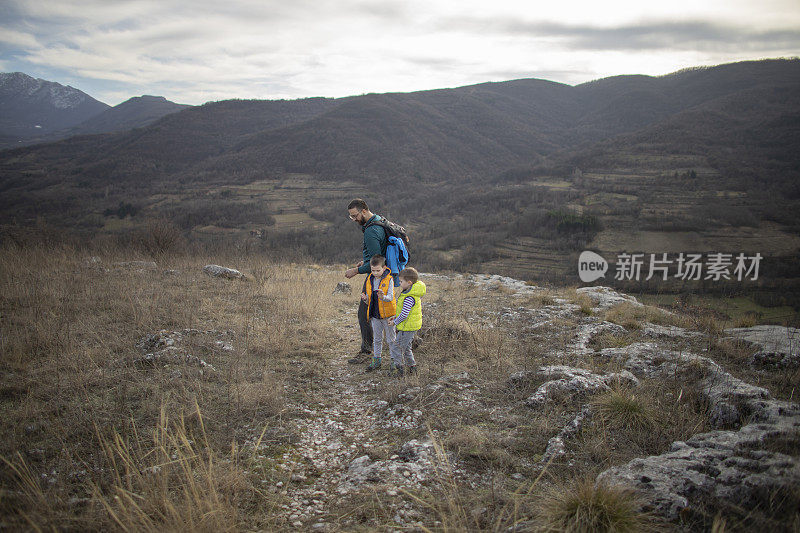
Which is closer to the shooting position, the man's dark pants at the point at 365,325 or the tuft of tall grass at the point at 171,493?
the tuft of tall grass at the point at 171,493

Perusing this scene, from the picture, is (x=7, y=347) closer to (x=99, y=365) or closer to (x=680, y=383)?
(x=99, y=365)

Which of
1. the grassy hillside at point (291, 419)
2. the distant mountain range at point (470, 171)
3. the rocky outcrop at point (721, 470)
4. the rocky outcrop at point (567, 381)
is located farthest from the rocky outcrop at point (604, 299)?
the distant mountain range at point (470, 171)

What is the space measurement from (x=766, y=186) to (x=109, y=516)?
291 ft

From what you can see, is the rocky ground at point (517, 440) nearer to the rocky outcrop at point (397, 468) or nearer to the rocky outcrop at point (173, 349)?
the rocky outcrop at point (397, 468)

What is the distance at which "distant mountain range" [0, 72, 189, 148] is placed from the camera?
5960 inches

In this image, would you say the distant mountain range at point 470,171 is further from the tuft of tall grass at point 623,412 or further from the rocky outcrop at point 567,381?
the tuft of tall grass at point 623,412

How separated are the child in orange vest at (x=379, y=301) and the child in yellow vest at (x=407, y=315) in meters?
0.12

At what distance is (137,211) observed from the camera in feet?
185

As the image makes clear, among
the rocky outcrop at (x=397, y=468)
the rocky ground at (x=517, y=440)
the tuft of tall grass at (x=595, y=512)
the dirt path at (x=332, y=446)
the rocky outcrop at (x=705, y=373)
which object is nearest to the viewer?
the tuft of tall grass at (x=595, y=512)

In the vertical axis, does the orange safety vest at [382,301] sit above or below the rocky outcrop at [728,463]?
above

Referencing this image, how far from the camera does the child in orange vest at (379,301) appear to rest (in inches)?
177

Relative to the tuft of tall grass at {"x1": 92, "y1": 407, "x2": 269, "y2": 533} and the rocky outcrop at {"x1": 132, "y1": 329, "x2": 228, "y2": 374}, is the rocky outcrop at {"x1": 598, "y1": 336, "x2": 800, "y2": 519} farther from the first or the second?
the rocky outcrop at {"x1": 132, "y1": 329, "x2": 228, "y2": 374}

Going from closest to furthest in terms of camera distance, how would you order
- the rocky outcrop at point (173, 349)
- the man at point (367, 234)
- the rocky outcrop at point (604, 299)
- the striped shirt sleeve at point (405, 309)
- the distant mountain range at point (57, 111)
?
the rocky outcrop at point (173, 349), the striped shirt sleeve at point (405, 309), the man at point (367, 234), the rocky outcrop at point (604, 299), the distant mountain range at point (57, 111)

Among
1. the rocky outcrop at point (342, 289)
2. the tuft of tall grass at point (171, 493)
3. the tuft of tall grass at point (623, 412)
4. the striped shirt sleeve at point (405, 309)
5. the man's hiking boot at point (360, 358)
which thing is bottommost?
the man's hiking boot at point (360, 358)
